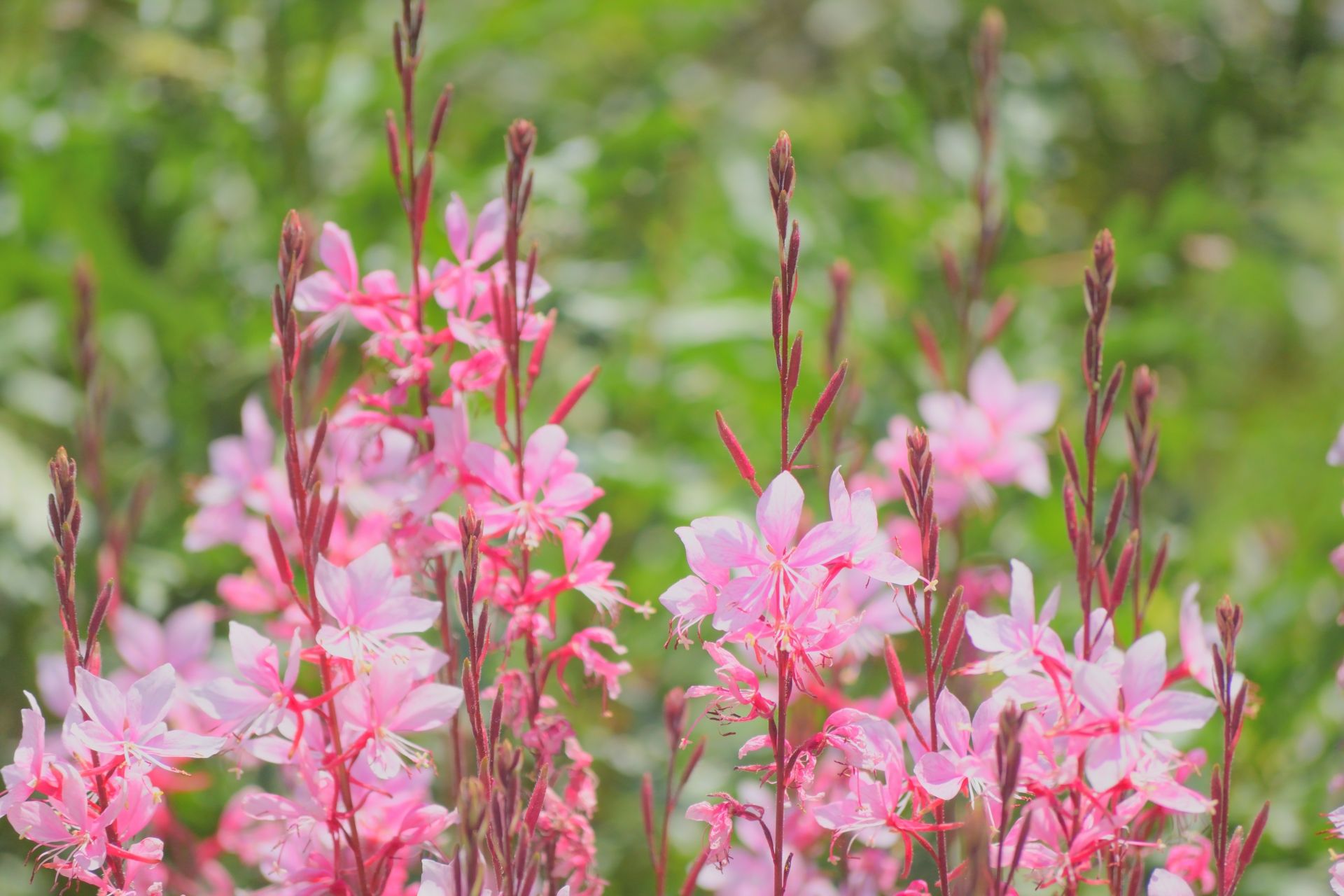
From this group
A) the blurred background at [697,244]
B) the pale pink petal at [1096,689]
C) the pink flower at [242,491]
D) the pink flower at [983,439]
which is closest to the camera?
the pale pink petal at [1096,689]

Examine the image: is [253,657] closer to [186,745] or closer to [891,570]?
[186,745]

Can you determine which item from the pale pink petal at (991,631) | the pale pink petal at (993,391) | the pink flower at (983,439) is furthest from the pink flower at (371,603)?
the pale pink petal at (993,391)

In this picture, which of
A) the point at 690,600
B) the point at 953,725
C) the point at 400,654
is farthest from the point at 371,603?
the point at 953,725

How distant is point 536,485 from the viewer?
1.77ft

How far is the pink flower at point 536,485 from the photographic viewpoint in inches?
20.3

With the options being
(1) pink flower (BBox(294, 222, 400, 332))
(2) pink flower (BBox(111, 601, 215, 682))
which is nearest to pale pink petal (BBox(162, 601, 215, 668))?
(2) pink flower (BBox(111, 601, 215, 682))

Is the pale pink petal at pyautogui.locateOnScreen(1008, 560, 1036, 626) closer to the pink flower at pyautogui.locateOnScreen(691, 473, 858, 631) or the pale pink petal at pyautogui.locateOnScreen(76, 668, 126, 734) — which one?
the pink flower at pyautogui.locateOnScreen(691, 473, 858, 631)

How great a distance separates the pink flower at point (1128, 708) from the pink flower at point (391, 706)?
9.1 inches

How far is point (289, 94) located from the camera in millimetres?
1764

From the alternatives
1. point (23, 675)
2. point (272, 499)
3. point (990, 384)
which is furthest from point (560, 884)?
point (23, 675)

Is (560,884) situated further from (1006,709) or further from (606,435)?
(606,435)

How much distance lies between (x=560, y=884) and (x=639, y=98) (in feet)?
4.49

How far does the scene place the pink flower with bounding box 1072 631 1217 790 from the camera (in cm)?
43

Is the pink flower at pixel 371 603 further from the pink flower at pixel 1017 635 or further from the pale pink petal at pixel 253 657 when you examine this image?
the pink flower at pixel 1017 635
